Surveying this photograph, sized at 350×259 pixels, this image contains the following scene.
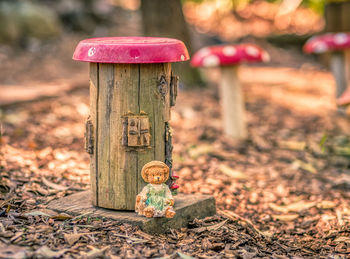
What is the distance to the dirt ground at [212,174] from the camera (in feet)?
9.11

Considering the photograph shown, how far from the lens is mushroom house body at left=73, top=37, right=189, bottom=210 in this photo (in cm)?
288

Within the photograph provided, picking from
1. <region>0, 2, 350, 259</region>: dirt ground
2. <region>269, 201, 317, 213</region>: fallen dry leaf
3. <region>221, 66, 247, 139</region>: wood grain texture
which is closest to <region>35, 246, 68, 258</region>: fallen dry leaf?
<region>0, 2, 350, 259</region>: dirt ground

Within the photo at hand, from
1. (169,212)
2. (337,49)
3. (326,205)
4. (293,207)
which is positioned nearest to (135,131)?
(169,212)

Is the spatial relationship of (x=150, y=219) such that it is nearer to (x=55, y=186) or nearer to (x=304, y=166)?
(x=55, y=186)

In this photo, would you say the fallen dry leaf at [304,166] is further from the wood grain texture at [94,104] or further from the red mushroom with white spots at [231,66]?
the wood grain texture at [94,104]

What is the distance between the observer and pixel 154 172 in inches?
113

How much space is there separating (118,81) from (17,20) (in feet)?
25.3

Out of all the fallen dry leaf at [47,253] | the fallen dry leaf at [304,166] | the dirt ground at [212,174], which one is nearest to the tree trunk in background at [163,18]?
the dirt ground at [212,174]

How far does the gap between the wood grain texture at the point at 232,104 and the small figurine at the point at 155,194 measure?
9.52 ft

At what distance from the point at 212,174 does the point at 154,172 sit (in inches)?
70.7

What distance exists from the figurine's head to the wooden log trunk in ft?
0.38

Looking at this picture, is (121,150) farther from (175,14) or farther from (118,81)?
(175,14)

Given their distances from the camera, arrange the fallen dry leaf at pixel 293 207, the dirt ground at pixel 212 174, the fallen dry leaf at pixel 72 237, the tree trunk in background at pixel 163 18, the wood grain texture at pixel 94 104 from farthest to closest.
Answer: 1. the tree trunk in background at pixel 163 18
2. the fallen dry leaf at pixel 293 207
3. the wood grain texture at pixel 94 104
4. the dirt ground at pixel 212 174
5. the fallen dry leaf at pixel 72 237

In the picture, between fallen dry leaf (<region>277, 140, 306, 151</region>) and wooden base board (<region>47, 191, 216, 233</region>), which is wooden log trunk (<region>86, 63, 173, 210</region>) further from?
fallen dry leaf (<region>277, 140, 306, 151</region>)
